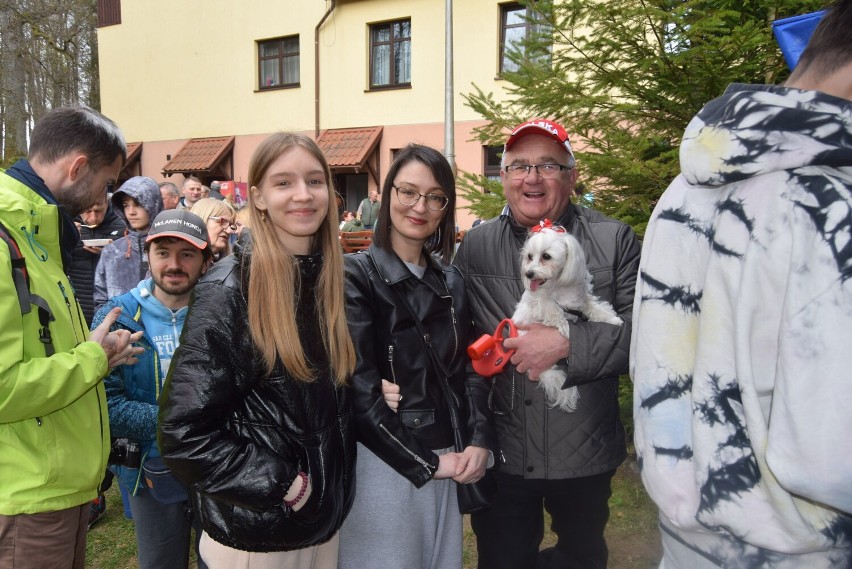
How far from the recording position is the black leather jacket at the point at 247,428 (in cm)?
157

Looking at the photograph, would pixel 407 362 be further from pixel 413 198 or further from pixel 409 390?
pixel 413 198

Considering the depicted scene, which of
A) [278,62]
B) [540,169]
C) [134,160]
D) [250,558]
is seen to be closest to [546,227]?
[540,169]

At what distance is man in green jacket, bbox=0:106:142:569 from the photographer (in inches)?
68.8

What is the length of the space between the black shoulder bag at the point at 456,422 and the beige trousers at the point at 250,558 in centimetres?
59

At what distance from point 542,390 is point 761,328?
4.72ft

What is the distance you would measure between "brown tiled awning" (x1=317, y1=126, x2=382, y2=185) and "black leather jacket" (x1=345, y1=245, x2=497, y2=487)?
47.5 ft

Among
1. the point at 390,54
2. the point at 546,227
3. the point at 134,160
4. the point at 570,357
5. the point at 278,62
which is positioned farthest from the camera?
the point at 134,160

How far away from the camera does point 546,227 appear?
2516mm

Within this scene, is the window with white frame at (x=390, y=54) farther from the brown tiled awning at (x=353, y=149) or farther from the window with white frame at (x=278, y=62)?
the window with white frame at (x=278, y=62)

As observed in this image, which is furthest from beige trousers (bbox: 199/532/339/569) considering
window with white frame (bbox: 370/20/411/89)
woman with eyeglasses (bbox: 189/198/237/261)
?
window with white frame (bbox: 370/20/411/89)

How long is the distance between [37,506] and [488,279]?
1.86m

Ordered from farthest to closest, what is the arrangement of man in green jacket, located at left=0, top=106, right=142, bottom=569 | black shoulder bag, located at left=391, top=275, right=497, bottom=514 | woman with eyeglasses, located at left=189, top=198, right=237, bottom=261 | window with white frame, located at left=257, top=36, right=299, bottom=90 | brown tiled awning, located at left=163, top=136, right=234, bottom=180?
brown tiled awning, located at left=163, top=136, right=234, bottom=180, window with white frame, located at left=257, top=36, right=299, bottom=90, woman with eyeglasses, located at left=189, top=198, right=237, bottom=261, black shoulder bag, located at left=391, top=275, right=497, bottom=514, man in green jacket, located at left=0, top=106, right=142, bottom=569

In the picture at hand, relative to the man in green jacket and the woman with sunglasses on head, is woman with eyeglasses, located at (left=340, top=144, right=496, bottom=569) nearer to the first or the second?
the woman with sunglasses on head

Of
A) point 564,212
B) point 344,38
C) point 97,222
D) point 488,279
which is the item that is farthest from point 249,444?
point 344,38
